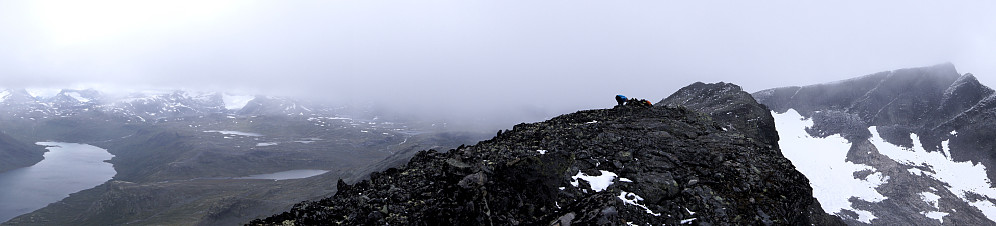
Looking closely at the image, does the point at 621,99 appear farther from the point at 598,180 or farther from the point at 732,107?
the point at 732,107

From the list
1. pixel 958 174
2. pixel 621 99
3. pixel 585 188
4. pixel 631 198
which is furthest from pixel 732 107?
pixel 958 174

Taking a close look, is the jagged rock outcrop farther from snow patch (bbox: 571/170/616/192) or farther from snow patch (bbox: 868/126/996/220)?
snow patch (bbox: 868/126/996/220)

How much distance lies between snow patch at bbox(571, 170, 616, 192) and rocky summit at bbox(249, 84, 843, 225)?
1.6 inches

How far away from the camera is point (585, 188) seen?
17.6m

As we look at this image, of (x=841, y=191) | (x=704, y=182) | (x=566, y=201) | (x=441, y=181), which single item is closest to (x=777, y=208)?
(x=704, y=182)

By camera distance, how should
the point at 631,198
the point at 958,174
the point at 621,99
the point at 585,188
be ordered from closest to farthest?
1. the point at 631,198
2. the point at 585,188
3. the point at 621,99
4. the point at 958,174

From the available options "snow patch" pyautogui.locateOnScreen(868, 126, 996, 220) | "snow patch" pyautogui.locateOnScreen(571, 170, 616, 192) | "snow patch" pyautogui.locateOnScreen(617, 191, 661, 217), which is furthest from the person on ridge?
"snow patch" pyautogui.locateOnScreen(868, 126, 996, 220)

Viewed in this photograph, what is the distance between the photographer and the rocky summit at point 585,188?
1612 centimetres

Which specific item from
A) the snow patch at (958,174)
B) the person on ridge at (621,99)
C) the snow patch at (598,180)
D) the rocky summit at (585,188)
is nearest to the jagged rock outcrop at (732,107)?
the person on ridge at (621,99)

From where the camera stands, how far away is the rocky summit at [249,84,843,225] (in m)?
16.1

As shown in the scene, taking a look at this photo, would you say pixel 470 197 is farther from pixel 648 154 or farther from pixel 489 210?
pixel 648 154

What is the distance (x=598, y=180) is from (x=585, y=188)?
0.92 meters

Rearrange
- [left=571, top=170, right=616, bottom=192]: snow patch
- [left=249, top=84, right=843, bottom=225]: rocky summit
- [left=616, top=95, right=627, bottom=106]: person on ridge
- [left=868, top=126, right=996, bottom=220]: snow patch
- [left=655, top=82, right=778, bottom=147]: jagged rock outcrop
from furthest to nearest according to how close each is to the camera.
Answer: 1. [left=868, top=126, right=996, bottom=220]: snow patch
2. [left=655, top=82, right=778, bottom=147]: jagged rock outcrop
3. [left=616, top=95, right=627, bottom=106]: person on ridge
4. [left=571, top=170, right=616, bottom=192]: snow patch
5. [left=249, top=84, right=843, bottom=225]: rocky summit

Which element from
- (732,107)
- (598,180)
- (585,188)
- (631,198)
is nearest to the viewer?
(631,198)
